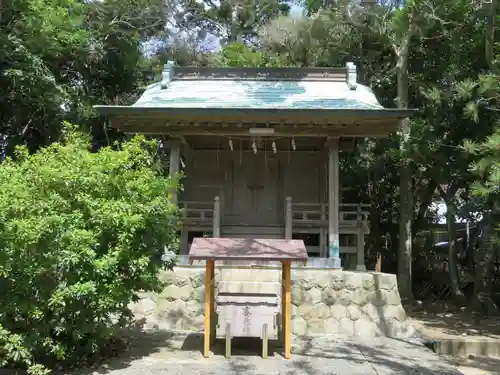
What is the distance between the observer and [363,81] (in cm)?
1700

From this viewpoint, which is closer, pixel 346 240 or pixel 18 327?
pixel 18 327

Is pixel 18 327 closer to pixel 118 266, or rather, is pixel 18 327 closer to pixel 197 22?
pixel 118 266

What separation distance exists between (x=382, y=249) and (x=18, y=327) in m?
15.0

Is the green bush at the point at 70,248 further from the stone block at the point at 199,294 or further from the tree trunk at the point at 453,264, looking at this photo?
the tree trunk at the point at 453,264

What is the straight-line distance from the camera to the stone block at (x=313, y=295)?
28.9ft

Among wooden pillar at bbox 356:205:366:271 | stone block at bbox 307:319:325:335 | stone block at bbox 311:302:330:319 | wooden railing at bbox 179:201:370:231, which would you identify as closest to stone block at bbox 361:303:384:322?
stone block at bbox 311:302:330:319

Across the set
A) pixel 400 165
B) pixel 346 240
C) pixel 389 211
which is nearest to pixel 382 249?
pixel 389 211

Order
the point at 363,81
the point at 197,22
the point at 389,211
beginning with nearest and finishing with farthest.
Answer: the point at 363,81 < the point at 389,211 < the point at 197,22

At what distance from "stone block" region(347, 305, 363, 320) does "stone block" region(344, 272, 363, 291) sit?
0.33 meters

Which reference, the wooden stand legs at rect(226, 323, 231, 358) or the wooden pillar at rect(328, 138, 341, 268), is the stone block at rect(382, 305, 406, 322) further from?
the wooden stand legs at rect(226, 323, 231, 358)

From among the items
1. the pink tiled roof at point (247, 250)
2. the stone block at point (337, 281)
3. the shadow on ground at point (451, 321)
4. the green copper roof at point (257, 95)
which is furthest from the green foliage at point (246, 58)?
the pink tiled roof at point (247, 250)

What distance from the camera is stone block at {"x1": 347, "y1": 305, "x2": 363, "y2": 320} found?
873 centimetres

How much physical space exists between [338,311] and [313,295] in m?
0.53

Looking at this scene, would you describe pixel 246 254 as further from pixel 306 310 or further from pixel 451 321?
pixel 451 321
